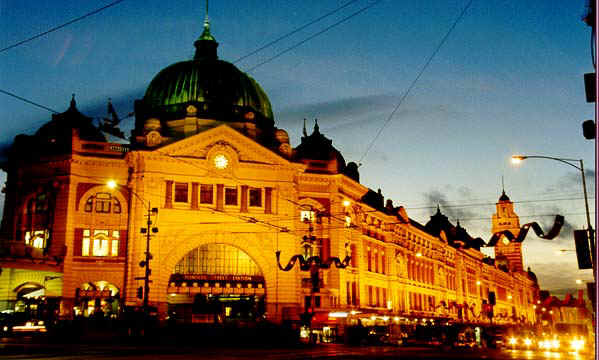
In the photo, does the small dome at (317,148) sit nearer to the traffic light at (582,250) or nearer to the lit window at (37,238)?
the lit window at (37,238)

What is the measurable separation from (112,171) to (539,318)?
508ft

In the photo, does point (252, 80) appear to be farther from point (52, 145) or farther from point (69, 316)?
point (69, 316)

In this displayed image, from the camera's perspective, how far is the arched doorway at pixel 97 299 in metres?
54.0

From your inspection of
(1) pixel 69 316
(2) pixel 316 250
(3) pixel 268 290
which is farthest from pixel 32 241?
(2) pixel 316 250

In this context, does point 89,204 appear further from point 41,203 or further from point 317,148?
point 317,148

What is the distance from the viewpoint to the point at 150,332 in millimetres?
43156

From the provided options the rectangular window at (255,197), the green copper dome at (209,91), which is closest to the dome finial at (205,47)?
the green copper dome at (209,91)

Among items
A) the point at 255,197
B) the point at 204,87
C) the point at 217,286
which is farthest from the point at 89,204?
the point at 204,87

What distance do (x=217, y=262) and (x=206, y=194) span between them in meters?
5.56

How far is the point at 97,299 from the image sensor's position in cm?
5459

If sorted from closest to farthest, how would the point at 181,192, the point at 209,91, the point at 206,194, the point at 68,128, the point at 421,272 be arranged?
the point at 181,192, the point at 206,194, the point at 68,128, the point at 209,91, the point at 421,272

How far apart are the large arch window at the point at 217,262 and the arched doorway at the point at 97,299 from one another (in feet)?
17.1

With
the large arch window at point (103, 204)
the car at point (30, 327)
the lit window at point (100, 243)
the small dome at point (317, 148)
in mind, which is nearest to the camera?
the car at point (30, 327)

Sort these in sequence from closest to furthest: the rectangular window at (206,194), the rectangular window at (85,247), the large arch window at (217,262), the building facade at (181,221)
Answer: the building facade at (181,221)
the rectangular window at (85,247)
the large arch window at (217,262)
the rectangular window at (206,194)
